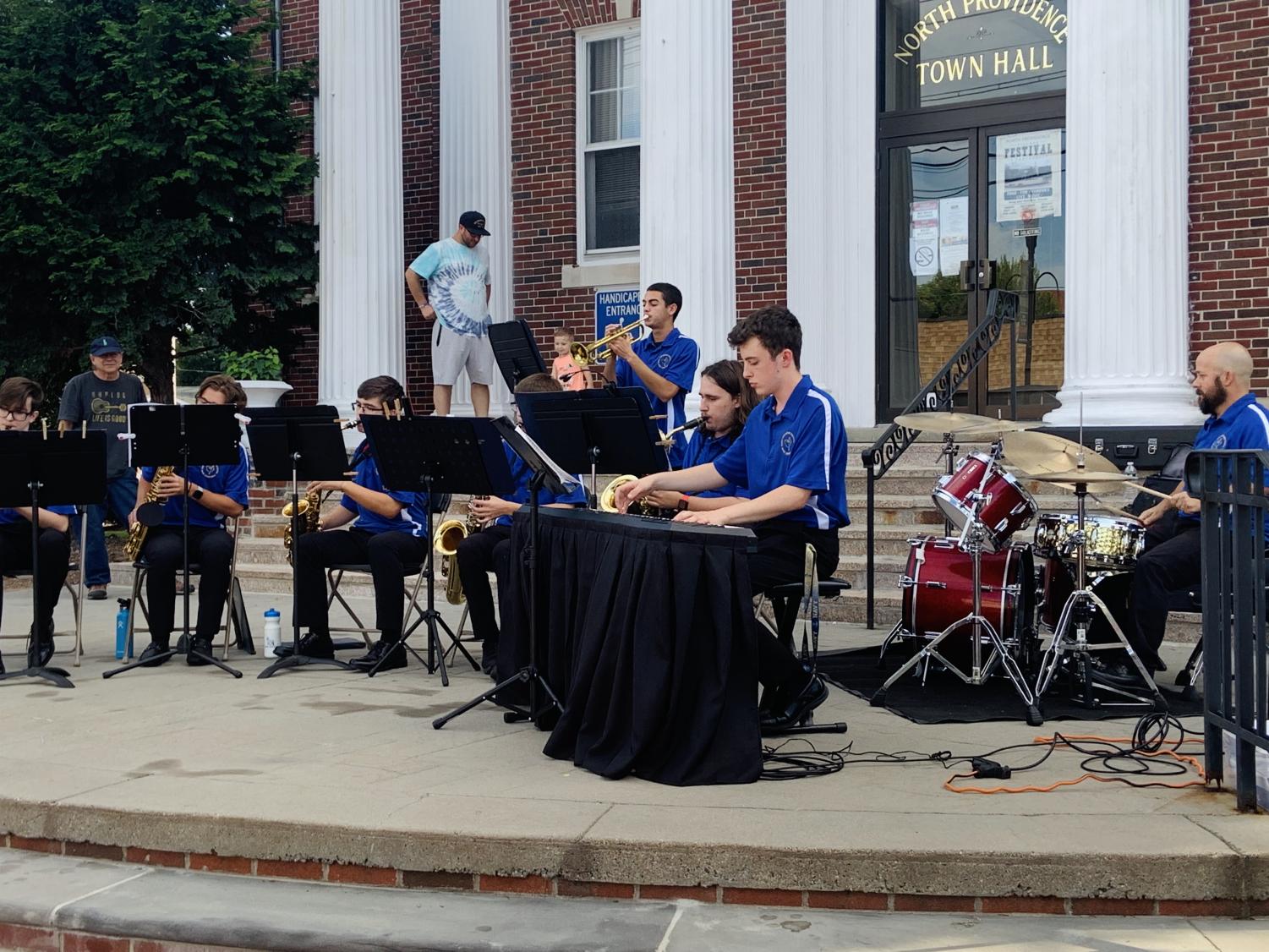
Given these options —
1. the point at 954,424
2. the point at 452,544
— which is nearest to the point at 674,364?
the point at 452,544

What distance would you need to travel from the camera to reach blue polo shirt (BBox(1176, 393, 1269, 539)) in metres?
7.10

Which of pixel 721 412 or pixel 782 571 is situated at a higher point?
pixel 721 412

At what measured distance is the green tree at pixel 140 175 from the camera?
14.8 m

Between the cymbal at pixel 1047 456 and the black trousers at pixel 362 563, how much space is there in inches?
142

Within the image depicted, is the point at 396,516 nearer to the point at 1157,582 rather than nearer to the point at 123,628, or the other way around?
the point at 123,628

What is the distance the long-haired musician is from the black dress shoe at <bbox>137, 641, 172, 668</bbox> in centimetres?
347

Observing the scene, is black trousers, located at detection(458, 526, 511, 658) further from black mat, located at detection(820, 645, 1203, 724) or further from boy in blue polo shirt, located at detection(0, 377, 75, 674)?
boy in blue polo shirt, located at detection(0, 377, 75, 674)

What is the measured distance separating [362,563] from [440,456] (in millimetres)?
1221

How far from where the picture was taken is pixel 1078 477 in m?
6.81

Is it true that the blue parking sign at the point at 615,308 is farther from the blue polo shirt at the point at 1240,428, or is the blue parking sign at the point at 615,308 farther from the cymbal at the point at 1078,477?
the cymbal at the point at 1078,477

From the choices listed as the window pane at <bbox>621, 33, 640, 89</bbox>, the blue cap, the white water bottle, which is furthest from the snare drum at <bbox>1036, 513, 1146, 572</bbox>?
the window pane at <bbox>621, 33, 640, 89</bbox>

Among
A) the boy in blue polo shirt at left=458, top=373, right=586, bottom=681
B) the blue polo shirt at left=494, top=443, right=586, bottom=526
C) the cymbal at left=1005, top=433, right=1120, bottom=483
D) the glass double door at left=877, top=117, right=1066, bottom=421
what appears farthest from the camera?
the glass double door at left=877, top=117, right=1066, bottom=421

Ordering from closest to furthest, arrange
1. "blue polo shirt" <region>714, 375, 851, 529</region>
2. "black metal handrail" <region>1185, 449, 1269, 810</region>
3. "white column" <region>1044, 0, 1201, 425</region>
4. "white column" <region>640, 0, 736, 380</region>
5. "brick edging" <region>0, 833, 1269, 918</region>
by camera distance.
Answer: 1. "brick edging" <region>0, 833, 1269, 918</region>
2. "black metal handrail" <region>1185, 449, 1269, 810</region>
3. "blue polo shirt" <region>714, 375, 851, 529</region>
4. "white column" <region>1044, 0, 1201, 425</region>
5. "white column" <region>640, 0, 736, 380</region>

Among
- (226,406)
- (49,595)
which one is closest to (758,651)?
(226,406)
